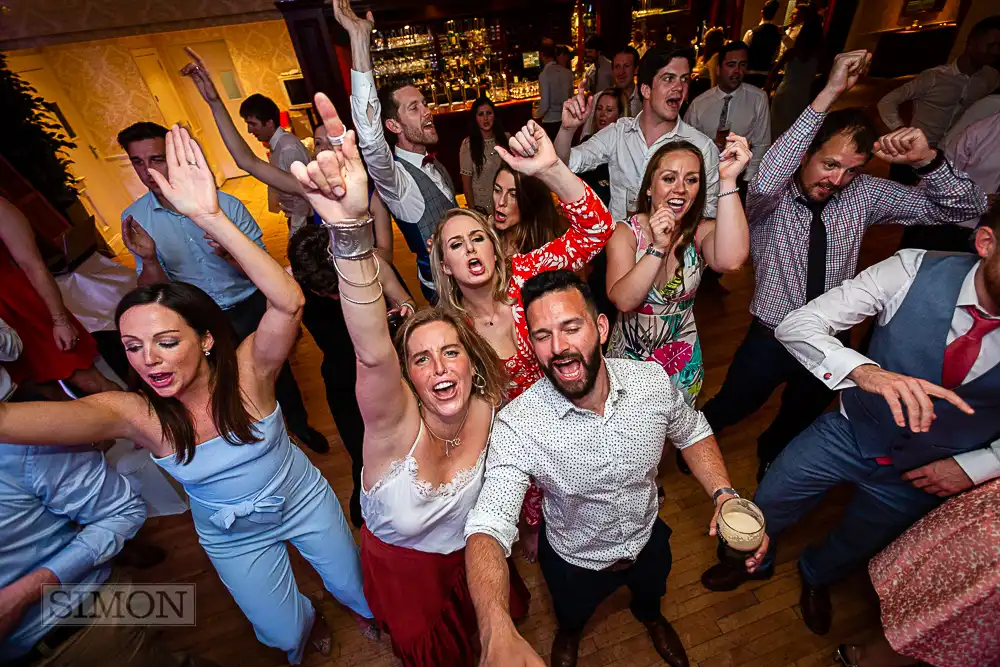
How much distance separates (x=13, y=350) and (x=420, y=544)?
1.88m

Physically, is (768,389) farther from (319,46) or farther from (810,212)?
(319,46)

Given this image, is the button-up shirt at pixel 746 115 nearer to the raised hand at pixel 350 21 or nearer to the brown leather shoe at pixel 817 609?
the raised hand at pixel 350 21

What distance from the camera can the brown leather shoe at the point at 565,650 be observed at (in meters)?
1.85

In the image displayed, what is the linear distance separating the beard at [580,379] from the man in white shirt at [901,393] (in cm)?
76

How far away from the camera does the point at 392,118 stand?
8.49 ft

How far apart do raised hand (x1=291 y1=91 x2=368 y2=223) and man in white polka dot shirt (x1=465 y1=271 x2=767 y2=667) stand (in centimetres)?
58

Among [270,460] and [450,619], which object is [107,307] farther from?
[450,619]

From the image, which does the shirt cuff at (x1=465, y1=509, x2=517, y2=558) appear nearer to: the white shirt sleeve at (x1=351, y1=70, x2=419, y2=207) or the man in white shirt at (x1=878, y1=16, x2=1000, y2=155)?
the white shirt sleeve at (x1=351, y1=70, x2=419, y2=207)

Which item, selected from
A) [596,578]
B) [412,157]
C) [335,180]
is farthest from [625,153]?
[596,578]

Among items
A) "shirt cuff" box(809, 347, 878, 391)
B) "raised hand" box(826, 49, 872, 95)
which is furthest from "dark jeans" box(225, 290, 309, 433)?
"raised hand" box(826, 49, 872, 95)

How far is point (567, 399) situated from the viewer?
134cm

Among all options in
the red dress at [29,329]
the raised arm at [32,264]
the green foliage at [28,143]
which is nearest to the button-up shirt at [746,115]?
the raised arm at [32,264]

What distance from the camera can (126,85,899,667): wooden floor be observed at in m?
1.90

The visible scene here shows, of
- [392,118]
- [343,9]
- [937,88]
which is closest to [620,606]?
[392,118]
